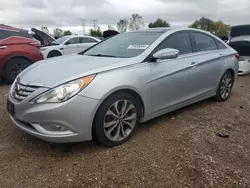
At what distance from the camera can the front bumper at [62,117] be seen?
9.75 feet

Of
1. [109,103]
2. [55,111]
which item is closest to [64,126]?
[55,111]

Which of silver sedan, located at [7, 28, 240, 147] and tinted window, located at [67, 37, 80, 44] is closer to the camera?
silver sedan, located at [7, 28, 240, 147]

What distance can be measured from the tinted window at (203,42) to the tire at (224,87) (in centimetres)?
61

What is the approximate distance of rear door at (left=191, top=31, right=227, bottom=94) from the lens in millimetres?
4668

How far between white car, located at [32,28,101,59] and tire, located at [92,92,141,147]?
7925 mm

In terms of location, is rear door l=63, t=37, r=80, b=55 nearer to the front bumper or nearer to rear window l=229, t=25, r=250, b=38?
rear window l=229, t=25, r=250, b=38

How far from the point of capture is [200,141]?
3.64 metres

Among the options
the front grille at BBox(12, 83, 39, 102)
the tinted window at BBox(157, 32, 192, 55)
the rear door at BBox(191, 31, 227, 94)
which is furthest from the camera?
the rear door at BBox(191, 31, 227, 94)

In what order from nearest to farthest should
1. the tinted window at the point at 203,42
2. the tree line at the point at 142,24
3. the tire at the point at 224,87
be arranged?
the tinted window at the point at 203,42, the tire at the point at 224,87, the tree line at the point at 142,24

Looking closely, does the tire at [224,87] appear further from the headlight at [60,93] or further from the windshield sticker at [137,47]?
the headlight at [60,93]

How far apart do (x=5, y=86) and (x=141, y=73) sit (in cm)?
470

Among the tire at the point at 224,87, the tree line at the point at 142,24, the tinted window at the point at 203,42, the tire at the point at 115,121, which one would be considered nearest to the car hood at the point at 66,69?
the tire at the point at 115,121

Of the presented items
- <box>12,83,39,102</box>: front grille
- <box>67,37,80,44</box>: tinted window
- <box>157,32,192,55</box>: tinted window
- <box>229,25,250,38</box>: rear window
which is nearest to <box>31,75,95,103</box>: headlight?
<box>12,83,39,102</box>: front grille

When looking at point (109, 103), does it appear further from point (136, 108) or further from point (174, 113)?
point (174, 113)
